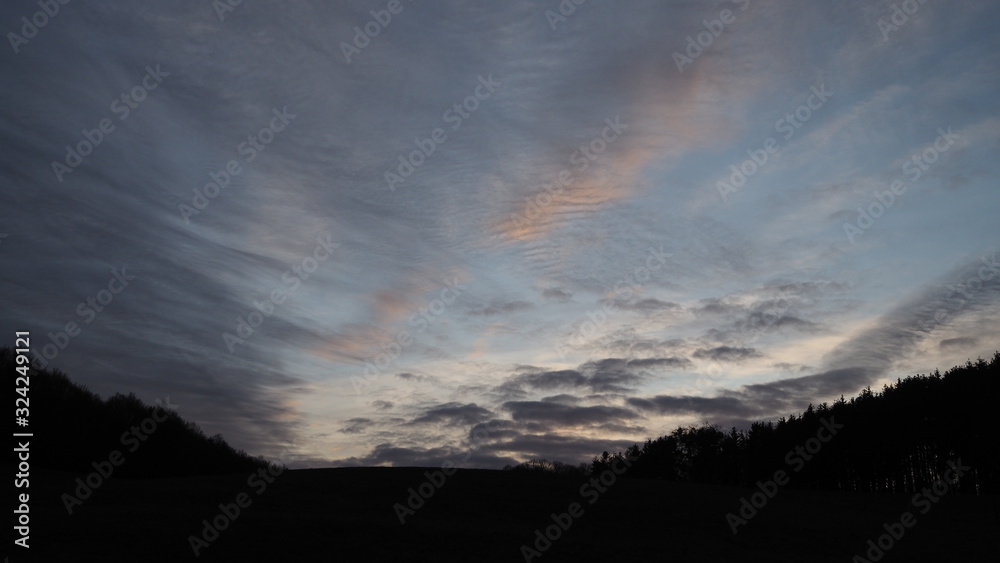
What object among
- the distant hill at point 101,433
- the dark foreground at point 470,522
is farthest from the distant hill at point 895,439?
the distant hill at point 101,433

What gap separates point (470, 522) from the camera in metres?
41.7

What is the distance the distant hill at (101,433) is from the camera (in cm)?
7175

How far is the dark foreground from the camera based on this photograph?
107 feet

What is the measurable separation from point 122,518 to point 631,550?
94.0 feet

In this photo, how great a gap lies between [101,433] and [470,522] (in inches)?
2365

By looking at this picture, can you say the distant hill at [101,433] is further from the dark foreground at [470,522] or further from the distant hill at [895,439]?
the distant hill at [895,439]

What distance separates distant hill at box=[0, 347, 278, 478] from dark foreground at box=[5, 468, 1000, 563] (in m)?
24.6

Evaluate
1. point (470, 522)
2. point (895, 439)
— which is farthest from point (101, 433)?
point (895, 439)

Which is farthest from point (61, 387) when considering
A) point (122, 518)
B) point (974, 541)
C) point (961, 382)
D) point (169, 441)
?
point (961, 382)

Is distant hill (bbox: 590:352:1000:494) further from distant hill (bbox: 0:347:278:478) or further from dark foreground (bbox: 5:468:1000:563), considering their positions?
distant hill (bbox: 0:347:278:478)

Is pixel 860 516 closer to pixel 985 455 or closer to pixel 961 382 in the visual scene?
pixel 985 455

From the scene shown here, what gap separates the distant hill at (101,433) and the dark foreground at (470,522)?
24597mm

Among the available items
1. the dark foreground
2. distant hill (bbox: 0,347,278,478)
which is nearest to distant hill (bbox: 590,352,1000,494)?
the dark foreground

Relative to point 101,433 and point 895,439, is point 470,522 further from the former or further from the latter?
point 895,439
